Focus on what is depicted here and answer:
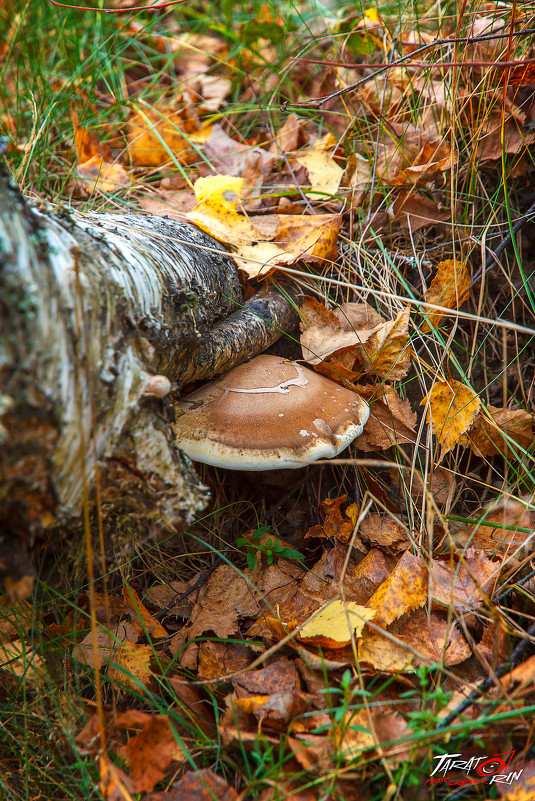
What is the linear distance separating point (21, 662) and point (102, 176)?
8.71 ft

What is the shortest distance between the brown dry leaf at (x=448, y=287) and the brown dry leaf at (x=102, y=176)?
1.86 meters

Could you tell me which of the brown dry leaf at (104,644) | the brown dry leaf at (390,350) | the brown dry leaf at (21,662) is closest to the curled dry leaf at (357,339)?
the brown dry leaf at (390,350)

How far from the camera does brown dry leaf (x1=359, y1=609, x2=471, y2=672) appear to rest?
5.48 feet

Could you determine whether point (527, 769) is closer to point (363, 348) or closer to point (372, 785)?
point (372, 785)

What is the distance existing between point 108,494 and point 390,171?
7.43 feet

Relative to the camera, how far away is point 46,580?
6.72 ft

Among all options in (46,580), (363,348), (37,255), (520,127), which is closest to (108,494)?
(37,255)

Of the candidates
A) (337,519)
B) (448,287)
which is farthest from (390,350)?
(337,519)

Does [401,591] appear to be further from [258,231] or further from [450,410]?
[258,231]

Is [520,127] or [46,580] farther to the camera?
[520,127]

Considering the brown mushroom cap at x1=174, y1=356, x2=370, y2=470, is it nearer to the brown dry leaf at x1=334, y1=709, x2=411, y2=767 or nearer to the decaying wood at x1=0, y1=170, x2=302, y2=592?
the decaying wood at x1=0, y1=170, x2=302, y2=592

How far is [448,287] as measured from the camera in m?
2.47

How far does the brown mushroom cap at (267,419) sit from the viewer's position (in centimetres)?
187

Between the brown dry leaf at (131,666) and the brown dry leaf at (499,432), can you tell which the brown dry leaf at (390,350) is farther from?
the brown dry leaf at (131,666)
